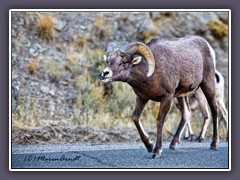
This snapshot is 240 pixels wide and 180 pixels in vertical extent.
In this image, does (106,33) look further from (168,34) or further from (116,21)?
(168,34)

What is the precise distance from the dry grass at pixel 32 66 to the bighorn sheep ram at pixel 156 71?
250 inches

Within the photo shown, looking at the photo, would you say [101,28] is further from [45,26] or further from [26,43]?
[26,43]

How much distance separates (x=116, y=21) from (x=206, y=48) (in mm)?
8084

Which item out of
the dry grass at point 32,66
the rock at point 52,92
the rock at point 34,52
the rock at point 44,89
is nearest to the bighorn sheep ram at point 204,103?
the rock at point 52,92

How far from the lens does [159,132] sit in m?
10.8

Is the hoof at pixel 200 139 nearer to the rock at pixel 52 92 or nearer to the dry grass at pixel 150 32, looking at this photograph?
the rock at pixel 52 92

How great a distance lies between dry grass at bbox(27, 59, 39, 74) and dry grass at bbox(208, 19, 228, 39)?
6.73 meters

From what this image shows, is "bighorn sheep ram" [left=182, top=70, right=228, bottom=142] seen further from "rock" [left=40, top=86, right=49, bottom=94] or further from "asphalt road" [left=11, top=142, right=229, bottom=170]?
"rock" [left=40, top=86, right=49, bottom=94]

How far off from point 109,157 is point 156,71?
5.87 ft

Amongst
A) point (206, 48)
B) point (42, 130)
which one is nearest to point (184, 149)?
point (206, 48)

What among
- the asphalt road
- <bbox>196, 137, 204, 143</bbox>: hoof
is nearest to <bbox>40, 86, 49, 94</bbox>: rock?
the asphalt road

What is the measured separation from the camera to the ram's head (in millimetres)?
10394

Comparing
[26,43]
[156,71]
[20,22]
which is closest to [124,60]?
[156,71]
